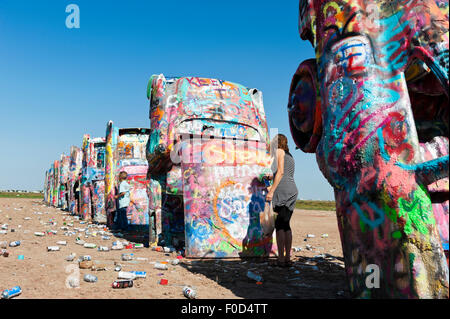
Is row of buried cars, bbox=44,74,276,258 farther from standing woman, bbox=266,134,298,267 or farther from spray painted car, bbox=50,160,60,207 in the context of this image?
spray painted car, bbox=50,160,60,207

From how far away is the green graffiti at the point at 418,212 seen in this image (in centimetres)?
245

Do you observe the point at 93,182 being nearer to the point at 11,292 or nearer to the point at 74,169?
the point at 74,169

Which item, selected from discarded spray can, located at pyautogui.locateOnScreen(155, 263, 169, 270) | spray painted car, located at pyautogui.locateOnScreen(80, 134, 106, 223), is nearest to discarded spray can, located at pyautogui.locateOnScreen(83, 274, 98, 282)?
discarded spray can, located at pyautogui.locateOnScreen(155, 263, 169, 270)

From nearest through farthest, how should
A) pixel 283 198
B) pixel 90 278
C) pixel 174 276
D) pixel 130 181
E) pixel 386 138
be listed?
pixel 386 138, pixel 90 278, pixel 174 276, pixel 283 198, pixel 130 181

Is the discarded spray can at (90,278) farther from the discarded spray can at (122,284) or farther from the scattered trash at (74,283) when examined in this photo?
the discarded spray can at (122,284)

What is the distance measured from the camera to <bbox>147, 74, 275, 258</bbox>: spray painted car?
570 centimetres

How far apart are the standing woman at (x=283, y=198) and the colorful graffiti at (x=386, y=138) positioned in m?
1.85

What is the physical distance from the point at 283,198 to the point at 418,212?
2.65 meters

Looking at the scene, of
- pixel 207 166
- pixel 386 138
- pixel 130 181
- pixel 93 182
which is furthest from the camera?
pixel 93 182

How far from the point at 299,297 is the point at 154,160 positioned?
157 inches

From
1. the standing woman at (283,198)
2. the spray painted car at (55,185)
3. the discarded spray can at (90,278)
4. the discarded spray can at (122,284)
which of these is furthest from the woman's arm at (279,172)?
the spray painted car at (55,185)

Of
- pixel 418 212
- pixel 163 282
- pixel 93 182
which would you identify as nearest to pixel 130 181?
pixel 93 182

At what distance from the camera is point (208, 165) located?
5.93m

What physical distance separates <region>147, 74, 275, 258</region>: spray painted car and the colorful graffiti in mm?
2761
